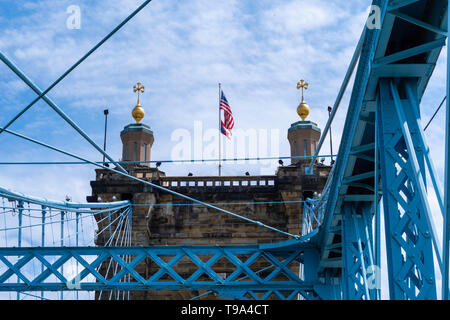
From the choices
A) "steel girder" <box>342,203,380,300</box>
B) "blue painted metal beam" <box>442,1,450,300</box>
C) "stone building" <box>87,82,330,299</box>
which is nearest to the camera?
"blue painted metal beam" <box>442,1,450,300</box>

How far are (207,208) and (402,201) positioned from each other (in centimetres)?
2321

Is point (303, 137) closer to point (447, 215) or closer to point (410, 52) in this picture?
point (410, 52)

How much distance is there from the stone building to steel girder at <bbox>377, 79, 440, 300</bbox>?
21.2 metres

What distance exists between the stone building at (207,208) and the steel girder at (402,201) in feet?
69.6

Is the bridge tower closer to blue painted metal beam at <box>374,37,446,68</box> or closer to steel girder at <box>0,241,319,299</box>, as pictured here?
steel girder at <box>0,241,319,299</box>

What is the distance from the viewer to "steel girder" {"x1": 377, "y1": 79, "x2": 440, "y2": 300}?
1337 cm

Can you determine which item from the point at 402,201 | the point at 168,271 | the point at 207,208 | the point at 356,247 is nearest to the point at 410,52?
the point at 402,201

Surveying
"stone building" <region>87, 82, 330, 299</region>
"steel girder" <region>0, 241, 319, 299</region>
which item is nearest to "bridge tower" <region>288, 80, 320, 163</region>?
"stone building" <region>87, 82, 330, 299</region>

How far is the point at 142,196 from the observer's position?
120 feet

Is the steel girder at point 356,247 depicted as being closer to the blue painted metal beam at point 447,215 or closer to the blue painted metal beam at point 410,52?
the blue painted metal beam at point 410,52

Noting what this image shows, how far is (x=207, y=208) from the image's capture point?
3697 cm

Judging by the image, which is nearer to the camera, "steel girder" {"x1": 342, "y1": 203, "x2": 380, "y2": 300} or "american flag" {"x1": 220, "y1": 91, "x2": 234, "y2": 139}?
"steel girder" {"x1": 342, "y1": 203, "x2": 380, "y2": 300}

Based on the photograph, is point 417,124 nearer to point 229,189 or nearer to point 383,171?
point 383,171

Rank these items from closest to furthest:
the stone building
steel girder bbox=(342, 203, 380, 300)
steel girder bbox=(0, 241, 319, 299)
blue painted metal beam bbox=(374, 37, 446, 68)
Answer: blue painted metal beam bbox=(374, 37, 446, 68), steel girder bbox=(342, 203, 380, 300), steel girder bbox=(0, 241, 319, 299), the stone building
